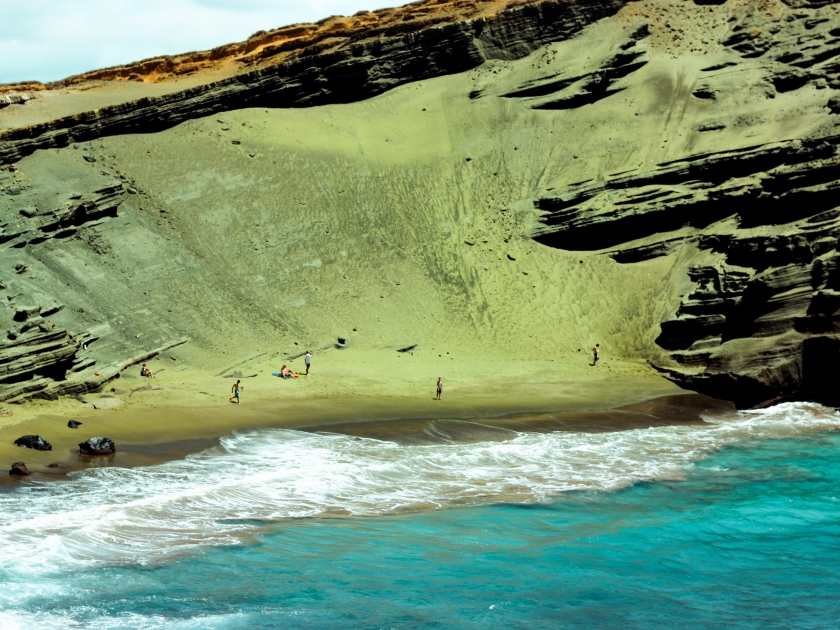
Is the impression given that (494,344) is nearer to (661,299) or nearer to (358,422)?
(661,299)

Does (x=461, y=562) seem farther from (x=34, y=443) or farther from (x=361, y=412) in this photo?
(x=361, y=412)

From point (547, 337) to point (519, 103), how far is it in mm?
13340

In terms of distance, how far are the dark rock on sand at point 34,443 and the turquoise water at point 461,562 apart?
2.15 metres

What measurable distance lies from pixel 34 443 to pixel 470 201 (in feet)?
66.1

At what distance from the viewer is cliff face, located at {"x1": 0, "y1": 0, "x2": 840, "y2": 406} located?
86.7 ft

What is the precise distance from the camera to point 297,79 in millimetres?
39156

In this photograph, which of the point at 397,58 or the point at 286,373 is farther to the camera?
the point at 397,58

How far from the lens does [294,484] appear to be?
17.2 m

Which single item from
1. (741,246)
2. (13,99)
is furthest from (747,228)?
(13,99)

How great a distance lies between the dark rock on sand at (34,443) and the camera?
18109 millimetres

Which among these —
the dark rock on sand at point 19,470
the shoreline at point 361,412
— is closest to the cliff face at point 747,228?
the shoreline at point 361,412

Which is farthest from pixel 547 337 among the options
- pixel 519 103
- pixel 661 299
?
pixel 519 103

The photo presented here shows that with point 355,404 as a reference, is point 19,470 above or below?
above

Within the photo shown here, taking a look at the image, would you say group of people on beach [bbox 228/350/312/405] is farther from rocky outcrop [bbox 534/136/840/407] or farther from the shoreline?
rocky outcrop [bbox 534/136/840/407]
